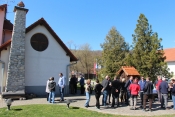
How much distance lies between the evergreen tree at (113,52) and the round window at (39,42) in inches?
400

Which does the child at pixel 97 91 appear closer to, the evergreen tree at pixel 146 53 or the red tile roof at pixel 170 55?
the evergreen tree at pixel 146 53

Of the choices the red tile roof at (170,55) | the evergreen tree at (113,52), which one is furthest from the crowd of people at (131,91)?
the red tile roof at (170,55)

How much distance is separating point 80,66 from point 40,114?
41.2 meters

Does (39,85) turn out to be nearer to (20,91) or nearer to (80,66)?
(20,91)

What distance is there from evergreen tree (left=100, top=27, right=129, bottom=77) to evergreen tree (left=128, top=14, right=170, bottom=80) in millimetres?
7478

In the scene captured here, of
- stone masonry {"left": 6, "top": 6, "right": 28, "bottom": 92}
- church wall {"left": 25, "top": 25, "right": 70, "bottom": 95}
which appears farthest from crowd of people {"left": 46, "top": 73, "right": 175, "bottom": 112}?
church wall {"left": 25, "top": 25, "right": 70, "bottom": 95}

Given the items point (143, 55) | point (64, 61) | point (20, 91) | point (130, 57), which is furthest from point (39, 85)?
point (143, 55)

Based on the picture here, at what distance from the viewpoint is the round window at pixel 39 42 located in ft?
52.6

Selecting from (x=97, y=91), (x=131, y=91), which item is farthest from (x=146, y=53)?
(x=97, y=91)

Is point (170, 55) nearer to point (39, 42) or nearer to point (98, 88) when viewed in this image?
point (39, 42)

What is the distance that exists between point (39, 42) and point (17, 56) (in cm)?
256

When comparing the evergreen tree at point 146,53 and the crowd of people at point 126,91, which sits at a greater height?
the evergreen tree at point 146,53

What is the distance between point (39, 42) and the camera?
53.3ft

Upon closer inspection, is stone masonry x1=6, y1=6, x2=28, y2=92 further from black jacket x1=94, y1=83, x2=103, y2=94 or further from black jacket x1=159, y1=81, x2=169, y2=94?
black jacket x1=159, y1=81, x2=169, y2=94
